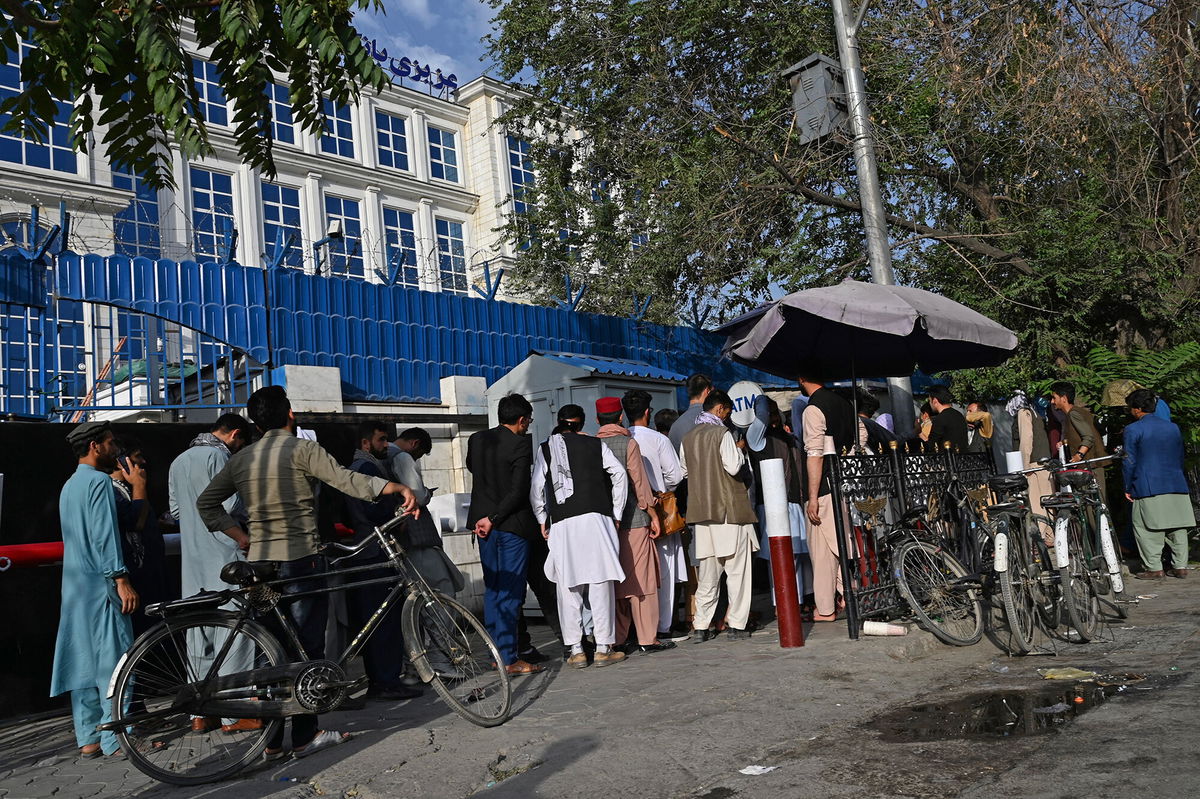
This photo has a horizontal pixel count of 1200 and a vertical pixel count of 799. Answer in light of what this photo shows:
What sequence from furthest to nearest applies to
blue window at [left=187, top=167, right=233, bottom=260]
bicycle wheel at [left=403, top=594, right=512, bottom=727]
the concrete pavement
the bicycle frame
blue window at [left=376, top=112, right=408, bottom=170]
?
blue window at [left=376, top=112, right=408, bottom=170] < blue window at [left=187, top=167, right=233, bottom=260] < bicycle wheel at [left=403, top=594, right=512, bottom=727] < the bicycle frame < the concrete pavement

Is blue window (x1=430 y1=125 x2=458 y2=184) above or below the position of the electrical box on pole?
above

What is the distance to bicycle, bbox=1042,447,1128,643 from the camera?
631 centimetres

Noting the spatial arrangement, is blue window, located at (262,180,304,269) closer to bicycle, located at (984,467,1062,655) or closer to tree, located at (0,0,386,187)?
tree, located at (0,0,386,187)

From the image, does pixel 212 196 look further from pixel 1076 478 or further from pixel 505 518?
Result: pixel 1076 478

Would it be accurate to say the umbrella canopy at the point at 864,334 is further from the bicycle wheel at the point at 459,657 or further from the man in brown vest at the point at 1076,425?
the bicycle wheel at the point at 459,657

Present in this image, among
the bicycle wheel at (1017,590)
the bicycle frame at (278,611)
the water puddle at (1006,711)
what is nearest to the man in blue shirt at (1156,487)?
the bicycle wheel at (1017,590)

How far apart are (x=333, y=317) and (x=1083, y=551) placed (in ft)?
25.0

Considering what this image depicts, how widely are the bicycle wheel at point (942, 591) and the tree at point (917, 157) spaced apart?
605 cm

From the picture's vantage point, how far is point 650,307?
1502cm

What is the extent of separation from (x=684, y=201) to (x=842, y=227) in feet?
8.77

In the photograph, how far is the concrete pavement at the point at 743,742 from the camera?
3693 mm

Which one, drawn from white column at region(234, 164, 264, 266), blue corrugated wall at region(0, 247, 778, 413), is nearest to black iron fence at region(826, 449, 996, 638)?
blue corrugated wall at region(0, 247, 778, 413)

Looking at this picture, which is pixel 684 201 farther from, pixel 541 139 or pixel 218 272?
pixel 218 272

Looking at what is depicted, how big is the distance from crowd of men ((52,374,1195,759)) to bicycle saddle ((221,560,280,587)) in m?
0.19
